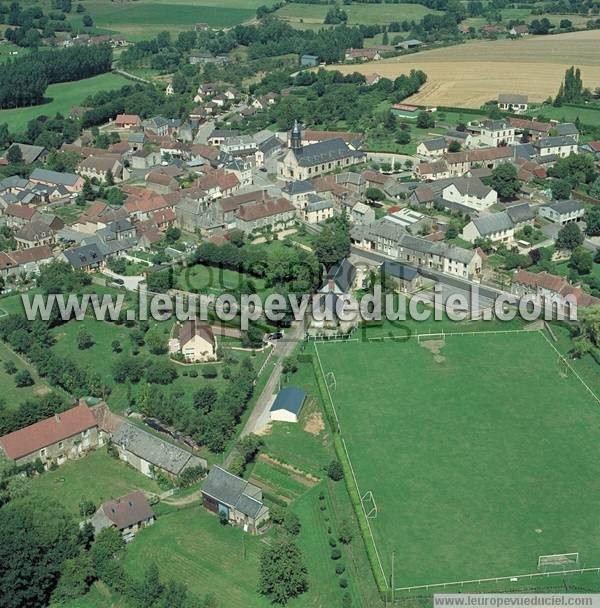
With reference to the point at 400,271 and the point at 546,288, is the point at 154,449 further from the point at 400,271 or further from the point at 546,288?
the point at 546,288

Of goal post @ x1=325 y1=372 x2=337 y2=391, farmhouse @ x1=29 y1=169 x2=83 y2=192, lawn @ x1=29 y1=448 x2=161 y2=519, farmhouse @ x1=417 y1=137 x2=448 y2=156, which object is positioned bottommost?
lawn @ x1=29 y1=448 x2=161 y2=519

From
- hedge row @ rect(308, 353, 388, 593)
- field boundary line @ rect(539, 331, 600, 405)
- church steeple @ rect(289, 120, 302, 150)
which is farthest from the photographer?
church steeple @ rect(289, 120, 302, 150)

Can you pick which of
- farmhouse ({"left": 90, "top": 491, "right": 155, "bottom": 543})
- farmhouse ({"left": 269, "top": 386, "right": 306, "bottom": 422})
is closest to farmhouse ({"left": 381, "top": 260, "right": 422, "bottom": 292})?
farmhouse ({"left": 269, "top": 386, "right": 306, "bottom": 422})

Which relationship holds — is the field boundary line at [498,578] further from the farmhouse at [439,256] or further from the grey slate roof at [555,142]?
the grey slate roof at [555,142]

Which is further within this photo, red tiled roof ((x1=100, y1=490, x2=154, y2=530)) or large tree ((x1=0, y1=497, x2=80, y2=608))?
red tiled roof ((x1=100, y1=490, x2=154, y2=530))

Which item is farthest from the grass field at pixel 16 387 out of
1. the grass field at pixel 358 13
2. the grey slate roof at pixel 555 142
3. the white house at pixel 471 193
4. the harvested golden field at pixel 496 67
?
the grass field at pixel 358 13

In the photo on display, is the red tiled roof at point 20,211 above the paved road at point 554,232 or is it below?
above

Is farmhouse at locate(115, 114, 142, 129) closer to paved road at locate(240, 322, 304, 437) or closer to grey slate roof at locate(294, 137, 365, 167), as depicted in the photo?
grey slate roof at locate(294, 137, 365, 167)
